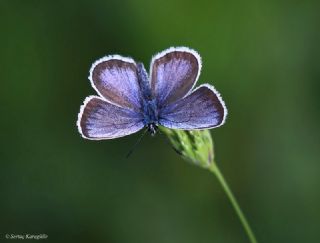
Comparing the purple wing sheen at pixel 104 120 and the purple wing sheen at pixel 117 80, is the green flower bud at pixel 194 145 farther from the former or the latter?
the purple wing sheen at pixel 117 80

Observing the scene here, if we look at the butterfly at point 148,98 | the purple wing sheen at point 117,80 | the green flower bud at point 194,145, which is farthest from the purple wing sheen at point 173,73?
the green flower bud at point 194,145

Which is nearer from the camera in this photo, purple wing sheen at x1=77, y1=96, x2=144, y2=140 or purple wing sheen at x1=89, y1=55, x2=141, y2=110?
purple wing sheen at x1=77, y1=96, x2=144, y2=140

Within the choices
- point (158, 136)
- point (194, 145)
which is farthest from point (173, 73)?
point (158, 136)

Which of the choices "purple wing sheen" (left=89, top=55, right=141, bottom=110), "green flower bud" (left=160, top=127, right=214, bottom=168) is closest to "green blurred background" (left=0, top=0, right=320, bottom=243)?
"purple wing sheen" (left=89, top=55, right=141, bottom=110)

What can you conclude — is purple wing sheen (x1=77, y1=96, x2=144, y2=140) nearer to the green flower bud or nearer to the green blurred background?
the green flower bud

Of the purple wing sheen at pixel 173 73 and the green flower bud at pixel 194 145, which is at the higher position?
the purple wing sheen at pixel 173 73
